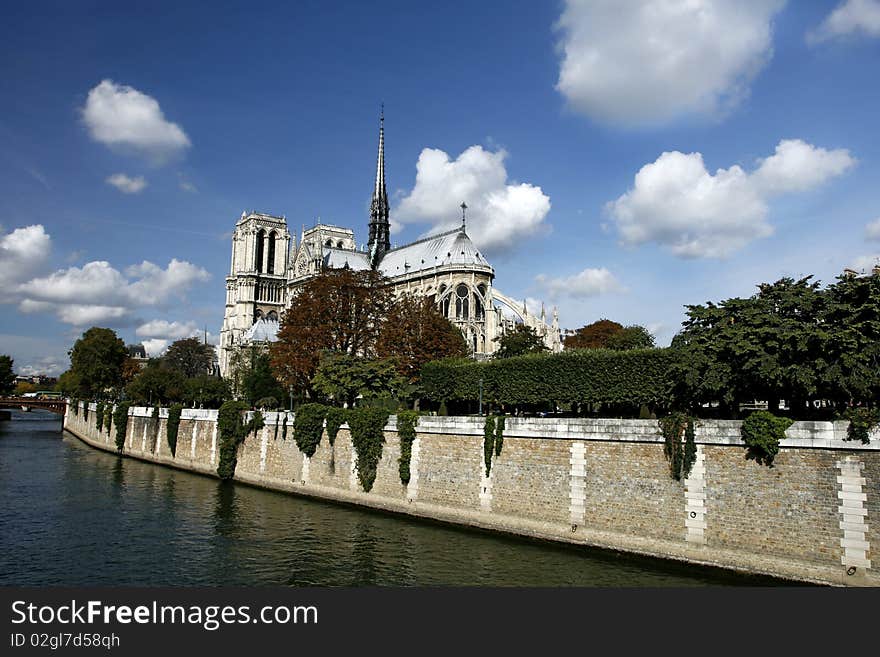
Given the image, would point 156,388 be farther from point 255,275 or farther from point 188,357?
point 255,275

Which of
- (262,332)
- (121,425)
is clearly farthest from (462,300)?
(121,425)

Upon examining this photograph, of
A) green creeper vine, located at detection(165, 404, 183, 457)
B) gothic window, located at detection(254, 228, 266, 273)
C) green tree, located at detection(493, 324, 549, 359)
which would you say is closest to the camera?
green creeper vine, located at detection(165, 404, 183, 457)

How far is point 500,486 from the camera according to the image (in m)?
24.0

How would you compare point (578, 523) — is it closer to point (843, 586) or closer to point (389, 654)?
point (843, 586)

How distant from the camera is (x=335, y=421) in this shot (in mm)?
30922

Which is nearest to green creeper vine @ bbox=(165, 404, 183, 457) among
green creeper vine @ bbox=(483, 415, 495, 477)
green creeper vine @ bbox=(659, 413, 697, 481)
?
green creeper vine @ bbox=(483, 415, 495, 477)

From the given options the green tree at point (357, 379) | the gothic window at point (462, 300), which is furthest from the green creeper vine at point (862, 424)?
the gothic window at point (462, 300)

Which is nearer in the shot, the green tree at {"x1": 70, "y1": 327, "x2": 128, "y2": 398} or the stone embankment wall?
the stone embankment wall

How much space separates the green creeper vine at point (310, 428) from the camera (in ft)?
105

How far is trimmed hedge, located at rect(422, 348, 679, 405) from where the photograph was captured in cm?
2492

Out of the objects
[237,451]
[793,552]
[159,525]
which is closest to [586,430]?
[793,552]

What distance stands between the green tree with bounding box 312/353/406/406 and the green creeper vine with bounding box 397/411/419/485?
7.55 metres

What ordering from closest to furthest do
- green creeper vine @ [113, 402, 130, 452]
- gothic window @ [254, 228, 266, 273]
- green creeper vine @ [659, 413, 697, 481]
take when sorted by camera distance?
green creeper vine @ [659, 413, 697, 481]
green creeper vine @ [113, 402, 130, 452]
gothic window @ [254, 228, 266, 273]

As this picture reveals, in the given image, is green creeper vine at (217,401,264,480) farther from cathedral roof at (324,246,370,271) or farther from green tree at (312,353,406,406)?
cathedral roof at (324,246,370,271)
